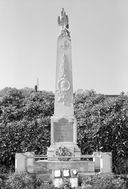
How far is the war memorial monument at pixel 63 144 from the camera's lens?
17.0 m

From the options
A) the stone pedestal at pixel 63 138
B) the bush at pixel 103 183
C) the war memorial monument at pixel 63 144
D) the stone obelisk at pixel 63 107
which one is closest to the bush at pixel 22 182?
the war memorial monument at pixel 63 144

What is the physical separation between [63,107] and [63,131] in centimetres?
160

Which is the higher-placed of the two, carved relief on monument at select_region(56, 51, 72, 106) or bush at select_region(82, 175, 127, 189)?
carved relief on monument at select_region(56, 51, 72, 106)

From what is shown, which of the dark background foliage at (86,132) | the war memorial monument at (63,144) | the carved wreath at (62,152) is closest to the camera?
the war memorial monument at (63,144)

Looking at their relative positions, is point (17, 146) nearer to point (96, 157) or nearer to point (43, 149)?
point (43, 149)

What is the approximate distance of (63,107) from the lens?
67.9 ft

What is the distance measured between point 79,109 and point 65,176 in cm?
1214

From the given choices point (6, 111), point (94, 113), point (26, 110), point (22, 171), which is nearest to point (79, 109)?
point (94, 113)

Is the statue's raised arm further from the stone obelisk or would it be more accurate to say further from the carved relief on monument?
the carved relief on monument

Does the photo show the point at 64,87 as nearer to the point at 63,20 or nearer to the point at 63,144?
the point at 63,144

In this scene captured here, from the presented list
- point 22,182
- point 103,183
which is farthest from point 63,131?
point 103,183

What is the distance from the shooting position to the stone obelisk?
64.4ft

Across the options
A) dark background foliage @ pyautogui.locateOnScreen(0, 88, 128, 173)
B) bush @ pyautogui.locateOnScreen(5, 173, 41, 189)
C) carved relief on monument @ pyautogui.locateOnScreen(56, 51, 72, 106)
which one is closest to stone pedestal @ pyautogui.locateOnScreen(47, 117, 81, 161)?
carved relief on monument @ pyautogui.locateOnScreen(56, 51, 72, 106)

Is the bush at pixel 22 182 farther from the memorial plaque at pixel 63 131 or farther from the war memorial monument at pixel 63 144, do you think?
the memorial plaque at pixel 63 131
